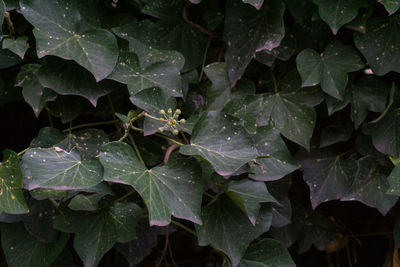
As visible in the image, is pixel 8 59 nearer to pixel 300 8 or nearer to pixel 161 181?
pixel 161 181

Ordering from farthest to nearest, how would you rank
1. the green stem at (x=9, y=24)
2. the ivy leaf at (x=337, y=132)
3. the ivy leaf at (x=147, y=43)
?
the ivy leaf at (x=337, y=132) < the ivy leaf at (x=147, y=43) < the green stem at (x=9, y=24)

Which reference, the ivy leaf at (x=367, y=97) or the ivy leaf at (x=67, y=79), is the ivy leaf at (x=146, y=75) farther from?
the ivy leaf at (x=367, y=97)

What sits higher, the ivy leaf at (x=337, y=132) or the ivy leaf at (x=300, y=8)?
the ivy leaf at (x=300, y=8)

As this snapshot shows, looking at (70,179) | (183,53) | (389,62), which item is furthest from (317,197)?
(70,179)

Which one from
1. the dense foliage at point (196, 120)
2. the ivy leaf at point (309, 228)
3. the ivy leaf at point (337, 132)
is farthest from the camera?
the ivy leaf at point (309, 228)

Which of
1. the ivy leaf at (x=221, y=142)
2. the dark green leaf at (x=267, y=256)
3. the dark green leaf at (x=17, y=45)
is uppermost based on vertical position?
the dark green leaf at (x=17, y=45)

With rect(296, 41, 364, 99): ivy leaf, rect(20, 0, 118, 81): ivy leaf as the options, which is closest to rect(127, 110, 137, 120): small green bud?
rect(20, 0, 118, 81): ivy leaf

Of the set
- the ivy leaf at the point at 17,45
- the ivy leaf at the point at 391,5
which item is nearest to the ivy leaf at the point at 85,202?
the ivy leaf at the point at 17,45

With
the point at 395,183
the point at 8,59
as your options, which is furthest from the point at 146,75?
the point at 395,183
